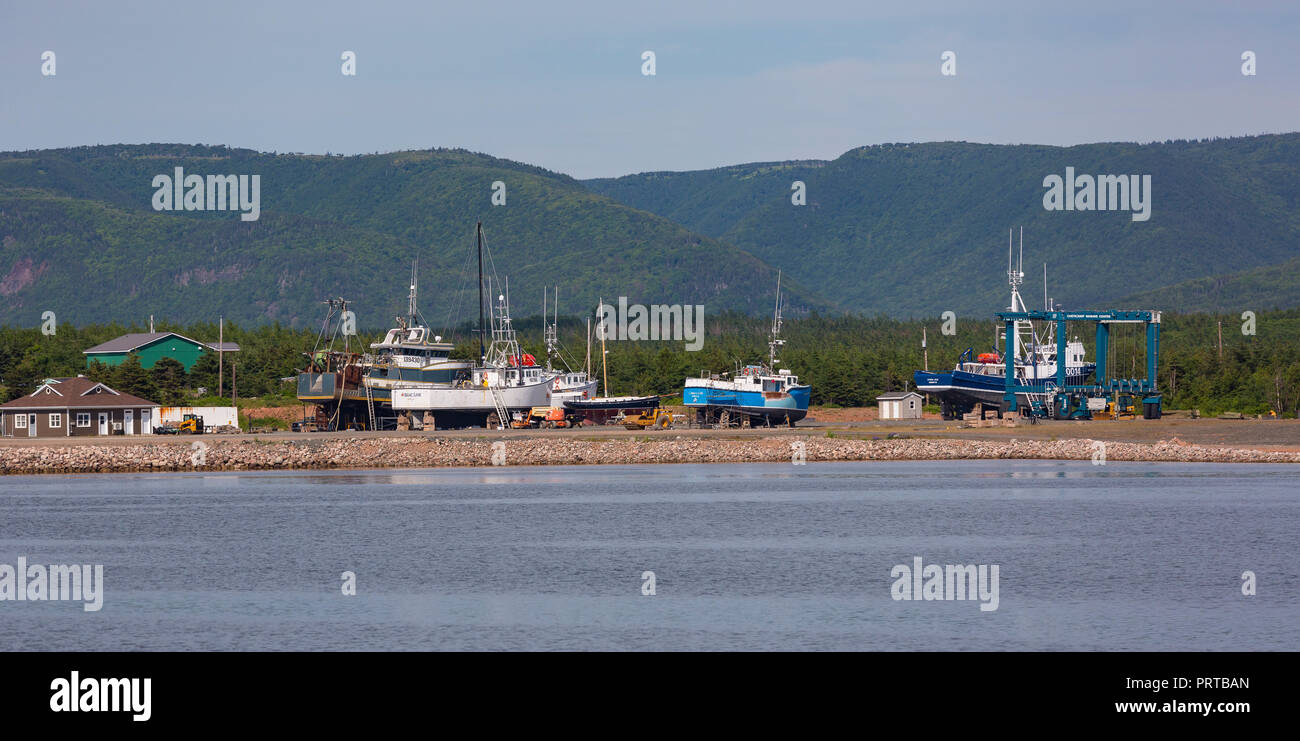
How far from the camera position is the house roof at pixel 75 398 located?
8406 centimetres

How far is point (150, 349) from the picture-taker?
118 meters

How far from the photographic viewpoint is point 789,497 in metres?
56.7

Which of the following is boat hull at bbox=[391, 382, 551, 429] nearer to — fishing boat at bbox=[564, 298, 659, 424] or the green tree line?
fishing boat at bbox=[564, 298, 659, 424]

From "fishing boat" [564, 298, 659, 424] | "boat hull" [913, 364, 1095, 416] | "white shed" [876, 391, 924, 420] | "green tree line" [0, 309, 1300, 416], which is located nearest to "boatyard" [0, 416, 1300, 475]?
Result: "boat hull" [913, 364, 1095, 416]

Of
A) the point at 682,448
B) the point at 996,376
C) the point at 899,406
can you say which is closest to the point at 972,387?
the point at 996,376

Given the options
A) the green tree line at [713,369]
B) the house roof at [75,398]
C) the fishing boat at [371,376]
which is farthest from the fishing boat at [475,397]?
the house roof at [75,398]

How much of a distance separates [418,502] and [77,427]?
3858 centimetres

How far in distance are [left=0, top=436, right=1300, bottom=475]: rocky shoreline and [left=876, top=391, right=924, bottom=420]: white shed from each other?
17129mm

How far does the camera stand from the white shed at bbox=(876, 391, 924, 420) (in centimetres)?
9238

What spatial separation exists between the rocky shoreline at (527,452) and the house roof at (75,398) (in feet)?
31.5
